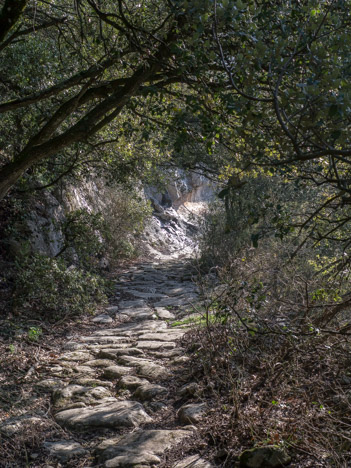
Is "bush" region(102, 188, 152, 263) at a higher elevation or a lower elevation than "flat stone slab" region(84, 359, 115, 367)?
higher

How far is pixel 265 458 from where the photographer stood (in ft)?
8.82

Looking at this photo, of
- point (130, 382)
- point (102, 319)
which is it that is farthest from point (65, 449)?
point (102, 319)

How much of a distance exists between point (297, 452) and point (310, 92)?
6.93 ft

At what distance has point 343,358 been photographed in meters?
3.29

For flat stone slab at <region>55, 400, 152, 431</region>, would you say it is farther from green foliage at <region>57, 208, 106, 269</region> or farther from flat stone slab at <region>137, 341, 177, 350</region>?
green foliage at <region>57, 208, 106, 269</region>

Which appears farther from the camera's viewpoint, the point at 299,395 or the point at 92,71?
the point at 92,71

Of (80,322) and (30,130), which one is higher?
(30,130)

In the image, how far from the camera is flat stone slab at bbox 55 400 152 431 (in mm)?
3871

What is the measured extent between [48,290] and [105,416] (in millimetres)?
3548

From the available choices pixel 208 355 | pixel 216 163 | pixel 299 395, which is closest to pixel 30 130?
pixel 208 355

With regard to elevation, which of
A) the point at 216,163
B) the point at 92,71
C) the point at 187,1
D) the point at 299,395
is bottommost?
the point at 299,395

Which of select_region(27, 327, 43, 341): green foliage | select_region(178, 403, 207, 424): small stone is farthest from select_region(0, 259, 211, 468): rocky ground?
select_region(27, 327, 43, 341): green foliage

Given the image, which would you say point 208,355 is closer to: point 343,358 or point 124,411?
point 124,411

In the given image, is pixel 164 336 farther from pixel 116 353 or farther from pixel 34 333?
pixel 34 333
